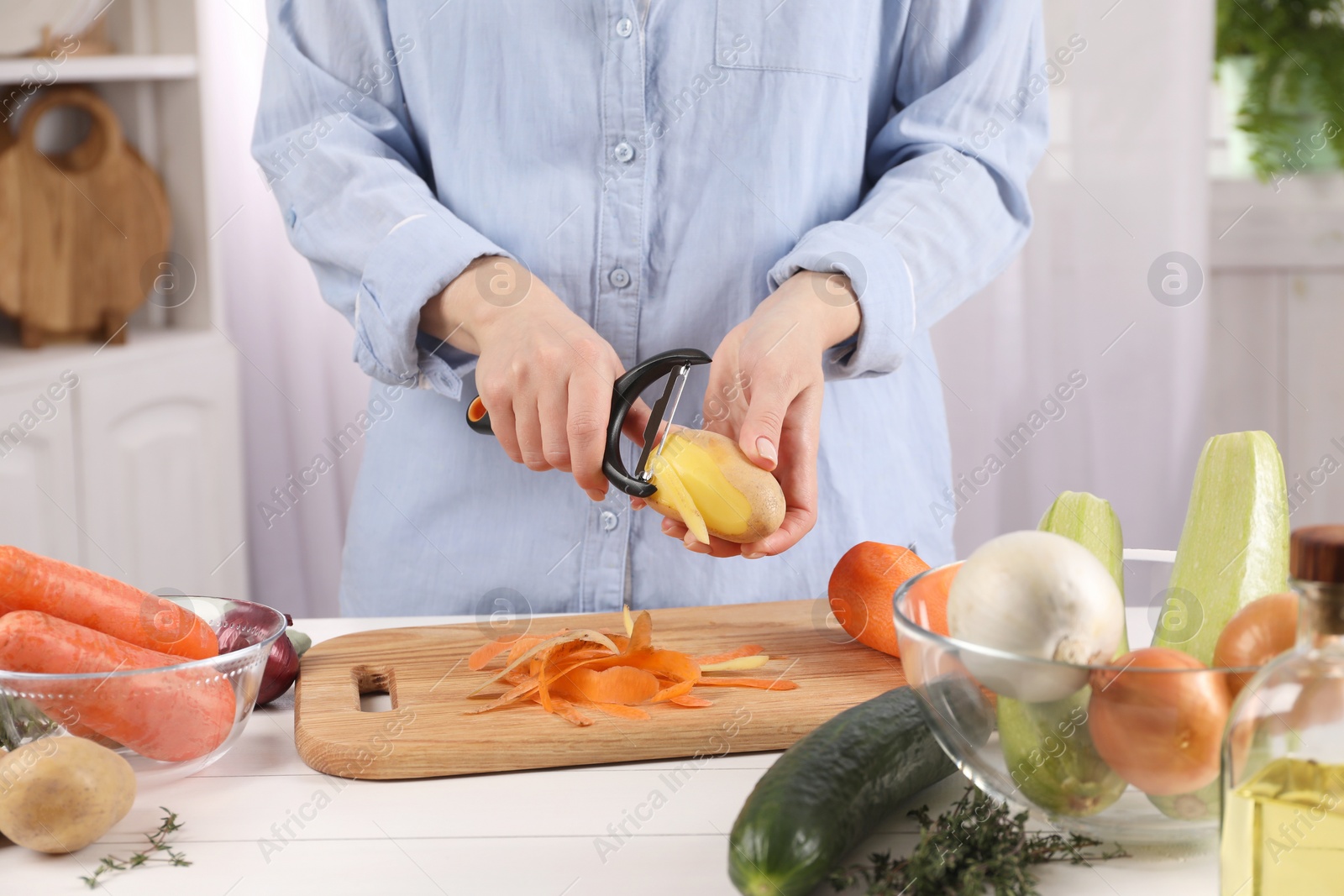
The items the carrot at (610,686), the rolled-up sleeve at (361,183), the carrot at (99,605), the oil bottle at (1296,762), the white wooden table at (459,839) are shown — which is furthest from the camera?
the rolled-up sleeve at (361,183)

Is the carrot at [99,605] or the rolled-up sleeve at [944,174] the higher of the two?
the rolled-up sleeve at [944,174]

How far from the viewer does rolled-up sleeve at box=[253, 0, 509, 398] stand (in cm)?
99

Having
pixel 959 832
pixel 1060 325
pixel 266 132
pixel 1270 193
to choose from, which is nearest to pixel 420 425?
pixel 266 132

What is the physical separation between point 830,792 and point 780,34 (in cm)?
73

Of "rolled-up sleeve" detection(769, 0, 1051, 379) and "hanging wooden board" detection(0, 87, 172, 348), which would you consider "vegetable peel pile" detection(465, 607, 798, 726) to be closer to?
"rolled-up sleeve" detection(769, 0, 1051, 379)

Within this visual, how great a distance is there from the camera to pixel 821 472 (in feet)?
3.71

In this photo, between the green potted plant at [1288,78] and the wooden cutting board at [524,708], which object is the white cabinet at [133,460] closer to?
the wooden cutting board at [524,708]

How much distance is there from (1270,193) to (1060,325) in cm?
44

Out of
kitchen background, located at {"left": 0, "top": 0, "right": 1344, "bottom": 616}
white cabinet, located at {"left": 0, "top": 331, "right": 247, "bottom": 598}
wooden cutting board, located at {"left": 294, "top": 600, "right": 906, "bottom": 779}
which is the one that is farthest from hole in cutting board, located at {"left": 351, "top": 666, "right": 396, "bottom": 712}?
kitchen background, located at {"left": 0, "top": 0, "right": 1344, "bottom": 616}

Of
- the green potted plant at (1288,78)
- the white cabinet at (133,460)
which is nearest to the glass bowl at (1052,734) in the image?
the white cabinet at (133,460)

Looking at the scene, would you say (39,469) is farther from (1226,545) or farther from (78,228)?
(1226,545)

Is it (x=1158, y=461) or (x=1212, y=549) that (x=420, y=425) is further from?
(x=1158, y=461)

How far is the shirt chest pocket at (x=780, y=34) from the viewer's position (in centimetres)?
106

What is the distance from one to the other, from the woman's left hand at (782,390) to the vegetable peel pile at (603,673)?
0.09 metres
